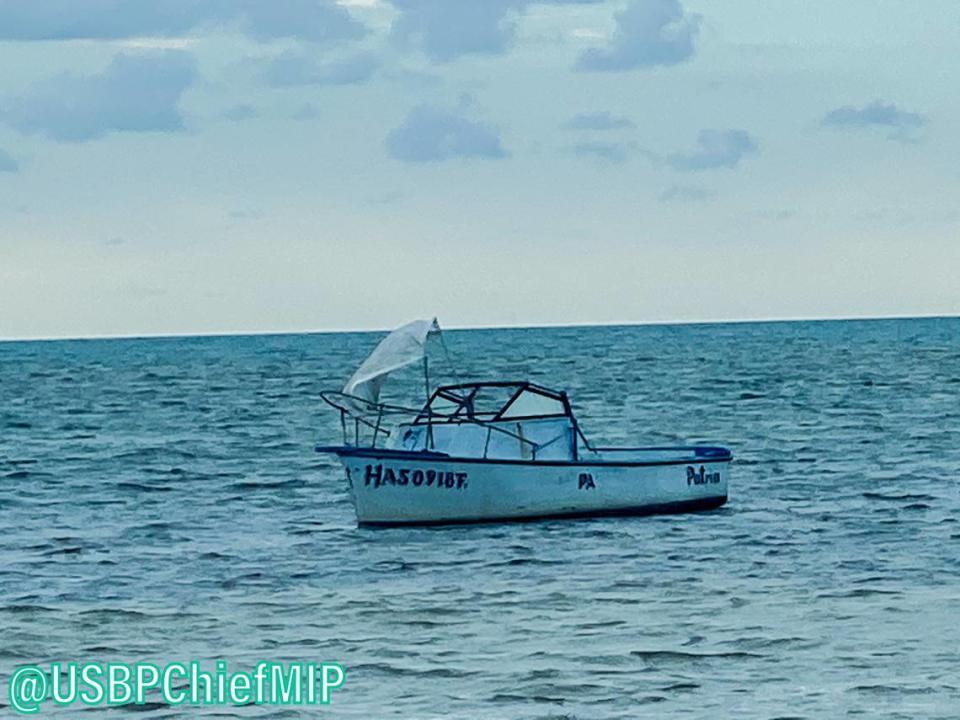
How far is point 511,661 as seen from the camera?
72.5 ft

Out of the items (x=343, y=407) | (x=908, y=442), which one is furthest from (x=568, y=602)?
(x=908, y=442)

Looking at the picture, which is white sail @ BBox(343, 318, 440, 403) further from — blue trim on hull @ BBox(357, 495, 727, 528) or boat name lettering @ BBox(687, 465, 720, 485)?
boat name lettering @ BBox(687, 465, 720, 485)

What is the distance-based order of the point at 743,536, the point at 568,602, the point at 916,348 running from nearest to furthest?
the point at 568,602 → the point at 743,536 → the point at 916,348

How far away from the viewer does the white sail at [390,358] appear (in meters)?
36.2

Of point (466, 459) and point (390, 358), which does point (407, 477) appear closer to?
point (466, 459)

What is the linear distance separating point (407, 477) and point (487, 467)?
1428 mm

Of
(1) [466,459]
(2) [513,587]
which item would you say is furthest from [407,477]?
(2) [513,587]

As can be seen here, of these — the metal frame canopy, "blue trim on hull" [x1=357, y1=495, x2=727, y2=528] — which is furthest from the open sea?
the metal frame canopy

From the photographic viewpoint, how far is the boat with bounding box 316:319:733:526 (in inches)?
1375

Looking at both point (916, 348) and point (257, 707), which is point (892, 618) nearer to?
point (257, 707)

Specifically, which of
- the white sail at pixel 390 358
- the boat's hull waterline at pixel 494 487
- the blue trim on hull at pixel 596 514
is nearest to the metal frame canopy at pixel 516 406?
the white sail at pixel 390 358

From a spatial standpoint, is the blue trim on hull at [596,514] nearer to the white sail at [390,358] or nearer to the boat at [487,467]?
the boat at [487,467]

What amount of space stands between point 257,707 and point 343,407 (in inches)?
674

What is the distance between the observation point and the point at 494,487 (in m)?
35.2
